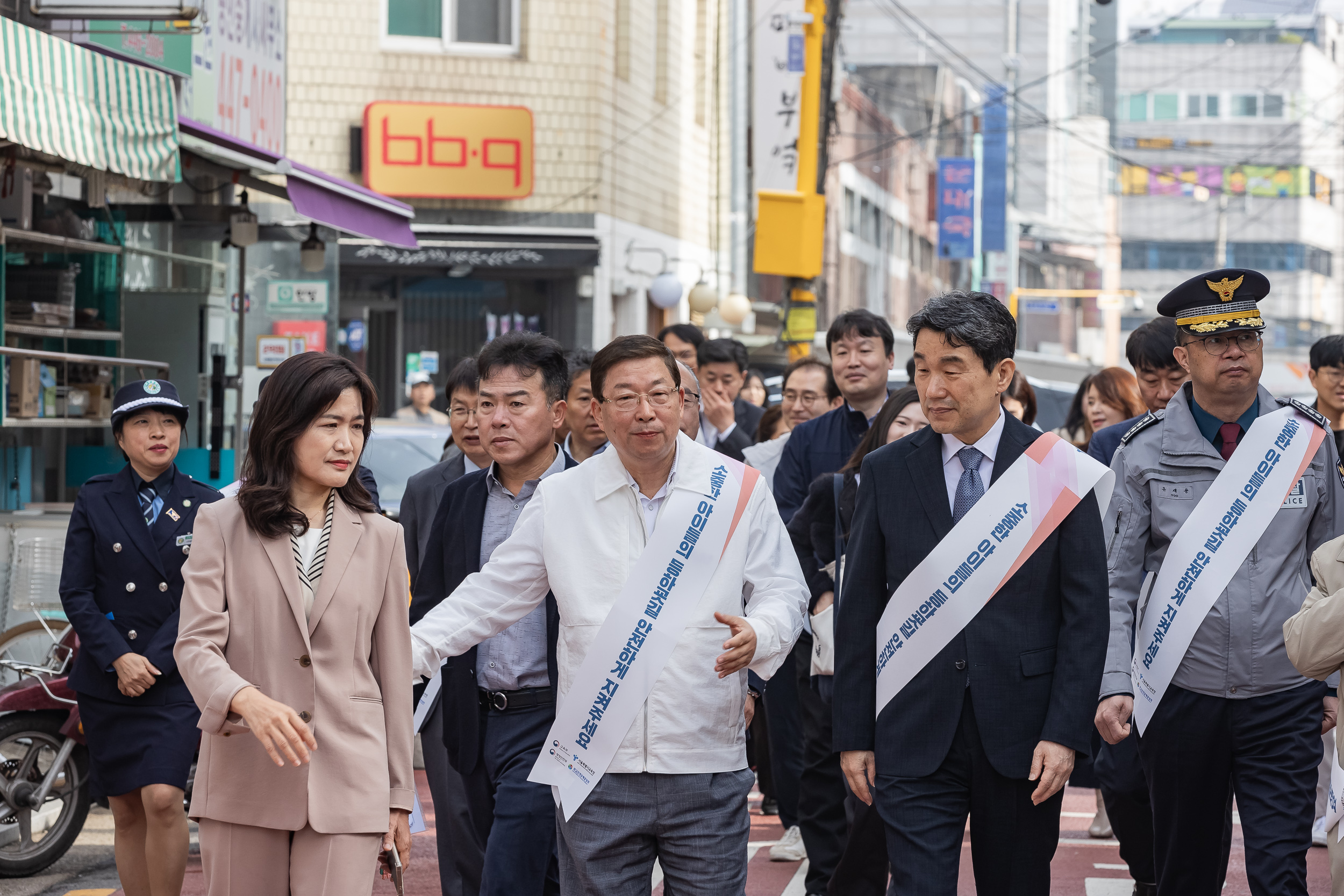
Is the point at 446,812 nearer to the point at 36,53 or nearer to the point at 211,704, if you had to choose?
the point at 211,704

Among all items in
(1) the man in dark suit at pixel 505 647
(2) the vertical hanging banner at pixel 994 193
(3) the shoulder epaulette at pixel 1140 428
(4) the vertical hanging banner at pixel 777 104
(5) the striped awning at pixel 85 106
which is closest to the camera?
(1) the man in dark suit at pixel 505 647

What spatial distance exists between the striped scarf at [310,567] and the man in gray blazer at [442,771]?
4.10 feet

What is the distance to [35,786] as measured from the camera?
6.93 meters

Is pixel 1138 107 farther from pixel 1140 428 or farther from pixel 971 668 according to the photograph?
pixel 971 668

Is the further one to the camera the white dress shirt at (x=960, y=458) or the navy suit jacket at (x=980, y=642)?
the white dress shirt at (x=960, y=458)

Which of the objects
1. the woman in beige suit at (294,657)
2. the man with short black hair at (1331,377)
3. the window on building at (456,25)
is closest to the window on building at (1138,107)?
the window on building at (456,25)

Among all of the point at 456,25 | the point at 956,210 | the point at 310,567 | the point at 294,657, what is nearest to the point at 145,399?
the point at 310,567

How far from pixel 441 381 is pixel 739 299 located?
4.84 metres

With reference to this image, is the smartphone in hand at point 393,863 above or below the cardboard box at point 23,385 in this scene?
below

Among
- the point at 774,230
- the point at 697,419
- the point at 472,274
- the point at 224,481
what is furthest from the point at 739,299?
the point at 697,419

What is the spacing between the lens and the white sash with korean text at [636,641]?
404cm

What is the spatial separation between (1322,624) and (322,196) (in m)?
8.40

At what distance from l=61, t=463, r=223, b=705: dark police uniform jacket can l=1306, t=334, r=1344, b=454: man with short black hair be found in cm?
492

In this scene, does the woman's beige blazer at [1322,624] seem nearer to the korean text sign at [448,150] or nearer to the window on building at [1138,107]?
the korean text sign at [448,150]
